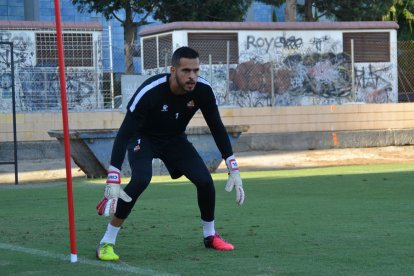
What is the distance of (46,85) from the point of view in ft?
77.7

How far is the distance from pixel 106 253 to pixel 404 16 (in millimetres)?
39206

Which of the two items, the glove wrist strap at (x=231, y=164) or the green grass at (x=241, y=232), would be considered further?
the glove wrist strap at (x=231, y=164)

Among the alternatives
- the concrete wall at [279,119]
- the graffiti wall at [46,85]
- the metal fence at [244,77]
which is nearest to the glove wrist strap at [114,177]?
the concrete wall at [279,119]

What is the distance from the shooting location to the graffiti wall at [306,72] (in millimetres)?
25797

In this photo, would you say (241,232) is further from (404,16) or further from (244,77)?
(404,16)

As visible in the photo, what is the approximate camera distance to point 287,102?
85.9ft

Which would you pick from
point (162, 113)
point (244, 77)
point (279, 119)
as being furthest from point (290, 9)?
point (162, 113)

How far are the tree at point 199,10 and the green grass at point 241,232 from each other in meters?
25.1

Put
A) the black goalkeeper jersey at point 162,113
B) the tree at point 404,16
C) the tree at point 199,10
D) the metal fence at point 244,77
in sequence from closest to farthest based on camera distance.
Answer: the black goalkeeper jersey at point 162,113, the metal fence at point 244,77, the tree at point 199,10, the tree at point 404,16

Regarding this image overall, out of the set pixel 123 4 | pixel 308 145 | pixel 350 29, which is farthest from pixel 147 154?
pixel 123 4

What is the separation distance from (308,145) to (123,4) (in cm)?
1790

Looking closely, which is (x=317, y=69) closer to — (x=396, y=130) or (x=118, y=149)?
(x=396, y=130)

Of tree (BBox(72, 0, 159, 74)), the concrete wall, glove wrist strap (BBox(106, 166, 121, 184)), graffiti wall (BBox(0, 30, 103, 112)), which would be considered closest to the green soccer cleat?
glove wrist strap (BBox(106, 166, 121, 184))

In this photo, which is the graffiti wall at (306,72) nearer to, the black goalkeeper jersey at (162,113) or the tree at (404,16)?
the tree at (404,16)
